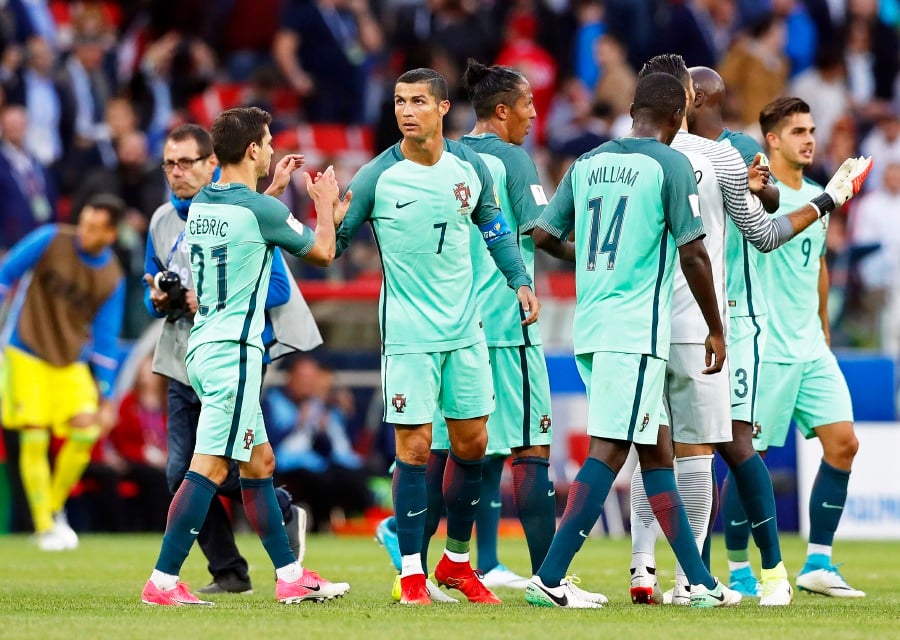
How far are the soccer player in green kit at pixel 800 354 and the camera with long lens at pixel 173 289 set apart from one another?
330cm

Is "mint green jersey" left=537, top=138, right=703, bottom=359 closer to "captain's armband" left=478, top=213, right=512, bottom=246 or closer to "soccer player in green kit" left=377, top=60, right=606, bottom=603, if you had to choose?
"captain's armband" left=478, top=213, right=512, bottom=246

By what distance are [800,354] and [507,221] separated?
1.99 meters

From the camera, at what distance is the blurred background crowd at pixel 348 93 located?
1528 centimetres

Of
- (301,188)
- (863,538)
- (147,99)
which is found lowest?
(863,538)

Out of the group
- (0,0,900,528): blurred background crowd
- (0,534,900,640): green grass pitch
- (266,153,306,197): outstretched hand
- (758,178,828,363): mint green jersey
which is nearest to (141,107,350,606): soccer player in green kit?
(266,153,306,197): outstretched hand

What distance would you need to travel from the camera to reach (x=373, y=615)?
711 cm

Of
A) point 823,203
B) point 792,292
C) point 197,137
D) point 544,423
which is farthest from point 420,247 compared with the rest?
point 792,292

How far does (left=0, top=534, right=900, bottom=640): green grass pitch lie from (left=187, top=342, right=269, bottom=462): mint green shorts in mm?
756

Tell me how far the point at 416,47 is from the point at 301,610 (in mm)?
12453

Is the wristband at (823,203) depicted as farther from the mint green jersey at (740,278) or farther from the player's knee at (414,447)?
the player's knee at (414,447)

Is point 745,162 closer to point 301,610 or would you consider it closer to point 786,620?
point 786,620

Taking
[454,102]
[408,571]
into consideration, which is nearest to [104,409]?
[408,571]

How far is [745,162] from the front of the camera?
8289 millimetres

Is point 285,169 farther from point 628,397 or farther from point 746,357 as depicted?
point 746,357
